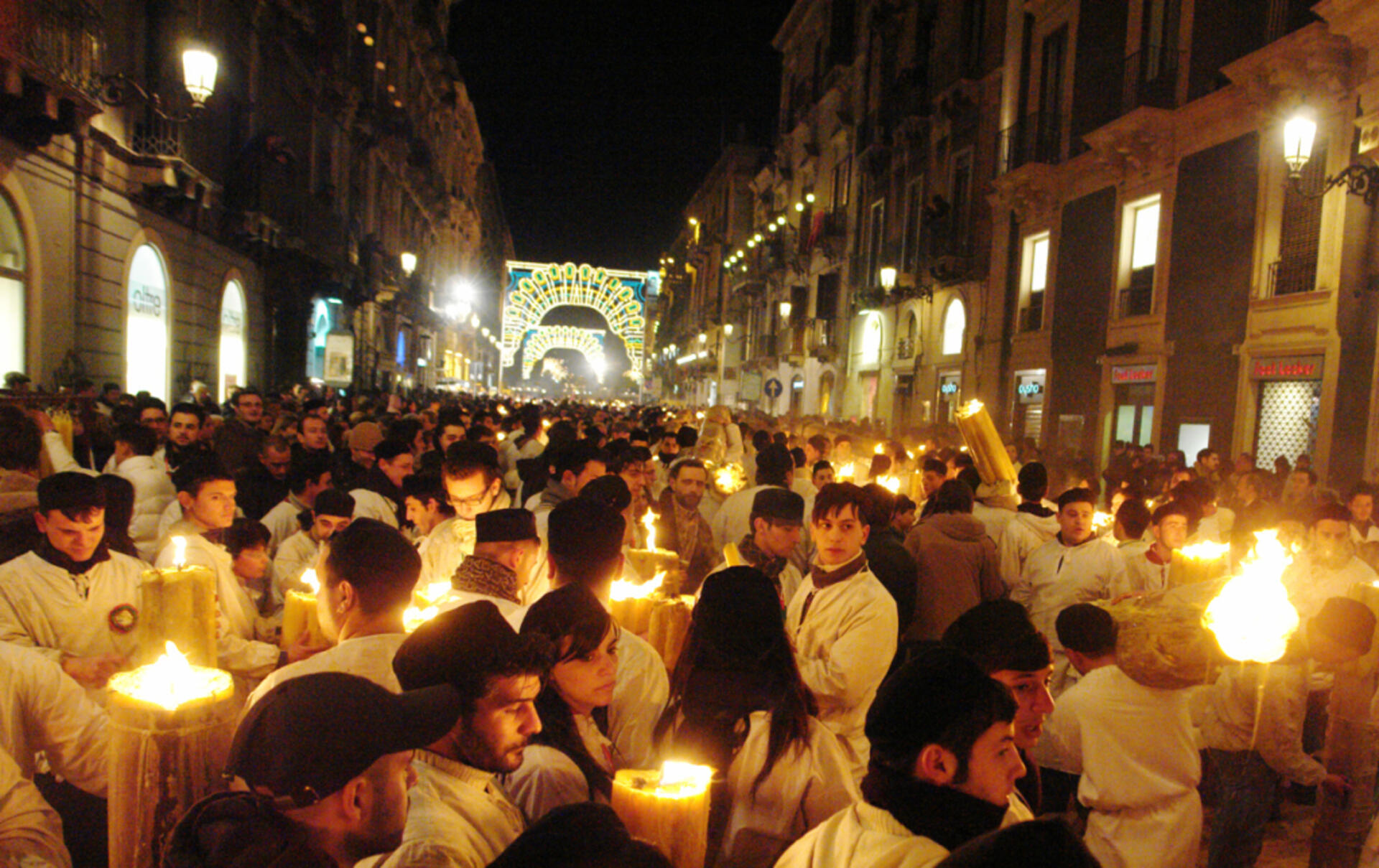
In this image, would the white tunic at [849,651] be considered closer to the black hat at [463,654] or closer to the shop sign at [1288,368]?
the black hat at [463,654]

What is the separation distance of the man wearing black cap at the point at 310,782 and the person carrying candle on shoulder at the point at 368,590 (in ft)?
3.71

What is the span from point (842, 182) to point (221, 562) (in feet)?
113

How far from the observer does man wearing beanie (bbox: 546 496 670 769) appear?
2898 millimetres

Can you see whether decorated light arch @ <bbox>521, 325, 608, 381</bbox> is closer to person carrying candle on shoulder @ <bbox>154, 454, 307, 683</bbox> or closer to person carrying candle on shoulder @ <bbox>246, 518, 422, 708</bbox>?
person carrying candle on shoulder @ <bbox>154, 454, 307, 683</bbox>

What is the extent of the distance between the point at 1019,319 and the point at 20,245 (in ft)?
64.0

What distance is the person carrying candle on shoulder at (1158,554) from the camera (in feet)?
17.8

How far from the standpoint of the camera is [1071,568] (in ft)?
17.5

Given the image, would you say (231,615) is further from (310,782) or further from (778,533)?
(310,782)

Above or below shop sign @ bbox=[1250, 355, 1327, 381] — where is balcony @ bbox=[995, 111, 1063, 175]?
above

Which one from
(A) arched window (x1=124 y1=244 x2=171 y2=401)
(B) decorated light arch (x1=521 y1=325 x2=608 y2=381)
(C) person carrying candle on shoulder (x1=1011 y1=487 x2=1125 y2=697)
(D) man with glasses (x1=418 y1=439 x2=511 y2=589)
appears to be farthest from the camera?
(B) decorated light arch (x1=521 y1=325 x2=608 y2=381)

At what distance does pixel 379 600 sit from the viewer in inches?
113

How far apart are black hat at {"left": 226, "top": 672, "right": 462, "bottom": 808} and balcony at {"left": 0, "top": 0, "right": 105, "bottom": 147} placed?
11.3 metres

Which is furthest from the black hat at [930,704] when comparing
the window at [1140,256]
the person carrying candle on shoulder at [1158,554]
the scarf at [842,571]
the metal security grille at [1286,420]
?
the window at [1140,256]

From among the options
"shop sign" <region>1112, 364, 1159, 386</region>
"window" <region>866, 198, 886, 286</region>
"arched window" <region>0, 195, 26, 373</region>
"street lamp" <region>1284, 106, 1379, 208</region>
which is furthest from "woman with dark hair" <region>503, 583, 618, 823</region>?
"window" <region>866, 198, 886, 286</region>
